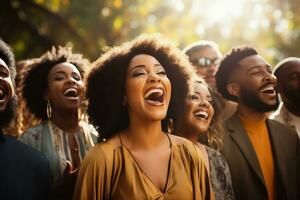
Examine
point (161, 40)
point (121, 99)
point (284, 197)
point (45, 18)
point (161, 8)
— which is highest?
point (161, 8)

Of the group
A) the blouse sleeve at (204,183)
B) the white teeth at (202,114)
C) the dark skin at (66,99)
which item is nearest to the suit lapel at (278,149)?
the white teeth at (202,114)

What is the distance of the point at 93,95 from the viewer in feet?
14.3

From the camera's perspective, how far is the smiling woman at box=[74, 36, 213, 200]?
3.75 m

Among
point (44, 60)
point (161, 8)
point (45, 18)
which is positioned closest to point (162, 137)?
point (44, 60)

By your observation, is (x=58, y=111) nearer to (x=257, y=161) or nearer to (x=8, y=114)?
(x=8, y=114)

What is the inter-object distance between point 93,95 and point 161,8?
14.7 m

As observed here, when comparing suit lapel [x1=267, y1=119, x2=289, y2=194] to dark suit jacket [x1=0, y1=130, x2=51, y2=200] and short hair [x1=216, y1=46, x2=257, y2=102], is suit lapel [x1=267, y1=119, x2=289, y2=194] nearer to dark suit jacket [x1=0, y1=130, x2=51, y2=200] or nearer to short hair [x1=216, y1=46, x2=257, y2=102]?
short hair [x1=216, y1=46, x2=257, y2=102]

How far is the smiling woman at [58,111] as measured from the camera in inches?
209

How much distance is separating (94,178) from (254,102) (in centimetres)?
248

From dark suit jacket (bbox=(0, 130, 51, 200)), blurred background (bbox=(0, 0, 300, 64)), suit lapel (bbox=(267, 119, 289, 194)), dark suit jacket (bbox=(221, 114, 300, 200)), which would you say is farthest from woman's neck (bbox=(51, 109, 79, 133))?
suit lapel (bbox=(267, 119, 289, 194))

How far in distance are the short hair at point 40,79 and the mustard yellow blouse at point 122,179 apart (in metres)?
2.26

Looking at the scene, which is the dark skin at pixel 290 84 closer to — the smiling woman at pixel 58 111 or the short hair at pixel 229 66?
the short hair at pixel 229 66

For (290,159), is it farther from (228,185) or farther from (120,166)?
(120,166)

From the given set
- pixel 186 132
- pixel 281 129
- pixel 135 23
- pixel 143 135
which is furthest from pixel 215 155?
pixel 135 23
